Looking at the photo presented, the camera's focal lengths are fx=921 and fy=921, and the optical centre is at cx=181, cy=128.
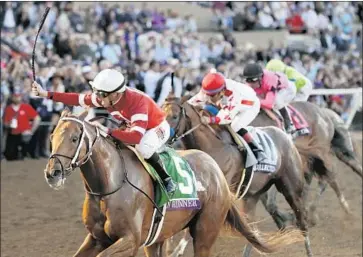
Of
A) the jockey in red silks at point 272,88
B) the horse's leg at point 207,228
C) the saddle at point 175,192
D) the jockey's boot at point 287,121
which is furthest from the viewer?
the jockey's boot at point 287,121

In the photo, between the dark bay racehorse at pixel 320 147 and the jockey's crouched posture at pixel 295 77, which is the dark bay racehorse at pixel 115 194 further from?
the jockey's crouched posture at pixel 295 77

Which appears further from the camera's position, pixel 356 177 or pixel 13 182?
pixel 356 177

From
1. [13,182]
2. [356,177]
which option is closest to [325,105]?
[356,177]

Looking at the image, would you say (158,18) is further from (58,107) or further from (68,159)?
(68,159)

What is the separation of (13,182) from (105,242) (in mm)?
7516

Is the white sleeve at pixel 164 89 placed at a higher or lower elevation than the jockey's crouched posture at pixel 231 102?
lower

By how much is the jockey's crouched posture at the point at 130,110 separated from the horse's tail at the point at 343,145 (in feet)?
19.6

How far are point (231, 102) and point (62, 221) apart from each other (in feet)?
10.7

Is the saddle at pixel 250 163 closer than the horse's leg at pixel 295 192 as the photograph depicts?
Yes

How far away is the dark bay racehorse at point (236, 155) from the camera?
8852mm

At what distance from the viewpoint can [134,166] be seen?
664cm

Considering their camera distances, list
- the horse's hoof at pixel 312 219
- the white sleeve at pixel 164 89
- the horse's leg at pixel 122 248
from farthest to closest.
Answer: the white sleeve at pixel 164 89
the horse's hoof at pixel 312 219
the horse's leg at pixel 122 248

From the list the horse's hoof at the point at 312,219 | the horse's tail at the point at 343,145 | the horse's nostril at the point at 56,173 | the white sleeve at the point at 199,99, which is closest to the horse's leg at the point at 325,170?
the horse's hoof at the point at 312,219

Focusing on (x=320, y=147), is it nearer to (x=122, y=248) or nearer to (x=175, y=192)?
(x=175, y=192)
